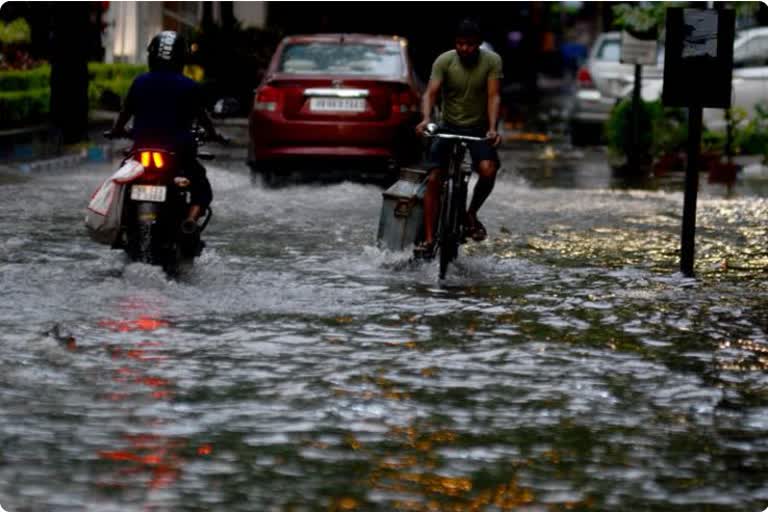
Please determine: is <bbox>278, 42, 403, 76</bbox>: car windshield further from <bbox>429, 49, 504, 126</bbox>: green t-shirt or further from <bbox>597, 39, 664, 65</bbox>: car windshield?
<bbox>597, 39, 664, 65</bbox>: car windshield

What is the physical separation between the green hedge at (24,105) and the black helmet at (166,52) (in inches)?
406

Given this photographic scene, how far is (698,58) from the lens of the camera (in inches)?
488

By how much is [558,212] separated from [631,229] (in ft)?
5.47

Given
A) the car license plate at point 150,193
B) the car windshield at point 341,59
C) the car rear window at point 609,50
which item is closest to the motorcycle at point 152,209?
the car license plate at point 150,193

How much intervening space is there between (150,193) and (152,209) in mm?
117

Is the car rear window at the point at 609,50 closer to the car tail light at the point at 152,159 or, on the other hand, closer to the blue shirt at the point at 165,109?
the blue shirt at the point at 165,109

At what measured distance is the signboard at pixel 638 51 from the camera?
79.9 feet

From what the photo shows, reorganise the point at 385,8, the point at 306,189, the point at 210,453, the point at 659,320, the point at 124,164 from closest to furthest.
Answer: the point at 210,453
the point at 659,320
the point at 124,164
the point at 306,189
the point at 385,8

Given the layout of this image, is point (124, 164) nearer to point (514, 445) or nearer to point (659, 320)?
Answer: point (659, 320)

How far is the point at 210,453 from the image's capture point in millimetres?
7047

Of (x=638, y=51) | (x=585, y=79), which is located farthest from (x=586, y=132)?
(x=638, y=51)

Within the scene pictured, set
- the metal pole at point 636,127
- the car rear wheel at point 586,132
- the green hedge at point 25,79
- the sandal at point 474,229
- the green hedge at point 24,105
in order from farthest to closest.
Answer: the car rear wheel at point 586,132, the metal pole at point 636,127, the green hedge at point 25,79, the green hedge at point 24,105, the sandal at point 474,229

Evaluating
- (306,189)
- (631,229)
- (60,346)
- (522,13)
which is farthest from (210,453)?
(522,13)

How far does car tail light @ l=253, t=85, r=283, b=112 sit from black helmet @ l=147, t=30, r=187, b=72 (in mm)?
7607
